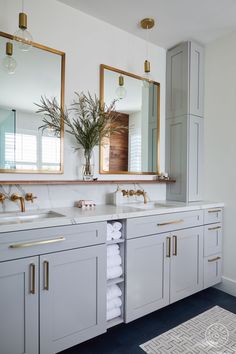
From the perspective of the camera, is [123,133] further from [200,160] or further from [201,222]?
[201,222]

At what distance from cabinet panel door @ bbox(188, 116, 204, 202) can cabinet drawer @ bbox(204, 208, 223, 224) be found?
0.86 feet

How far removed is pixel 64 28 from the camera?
2.06 metres

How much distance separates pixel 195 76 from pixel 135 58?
2.24ft

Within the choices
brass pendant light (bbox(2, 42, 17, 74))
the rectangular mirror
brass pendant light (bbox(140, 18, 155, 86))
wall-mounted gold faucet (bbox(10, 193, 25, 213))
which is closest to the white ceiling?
brass pendant light (bbox(140, 18, 155, 86))

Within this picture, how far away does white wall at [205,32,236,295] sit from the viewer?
2.46 meters

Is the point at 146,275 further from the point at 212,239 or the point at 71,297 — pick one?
the point at 212,239

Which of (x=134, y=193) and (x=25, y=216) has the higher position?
(x=134, y=193)

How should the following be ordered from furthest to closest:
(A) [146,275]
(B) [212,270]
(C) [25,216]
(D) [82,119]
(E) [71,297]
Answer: (B) [212,270]
(D) [82,119]
(A) [146,275]
(C) [25,216]
(E) [71,297]

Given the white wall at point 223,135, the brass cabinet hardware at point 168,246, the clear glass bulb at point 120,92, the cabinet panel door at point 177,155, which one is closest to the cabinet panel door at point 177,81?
the cabinet panel door at point 177,155

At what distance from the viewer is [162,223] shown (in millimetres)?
1959

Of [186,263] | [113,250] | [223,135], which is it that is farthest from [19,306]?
[223,135]

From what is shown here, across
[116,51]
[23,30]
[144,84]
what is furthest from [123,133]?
[23,30]

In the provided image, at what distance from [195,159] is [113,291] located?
1606 mm

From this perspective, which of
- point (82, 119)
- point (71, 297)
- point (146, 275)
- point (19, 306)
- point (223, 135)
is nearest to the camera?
point (19, 306)
